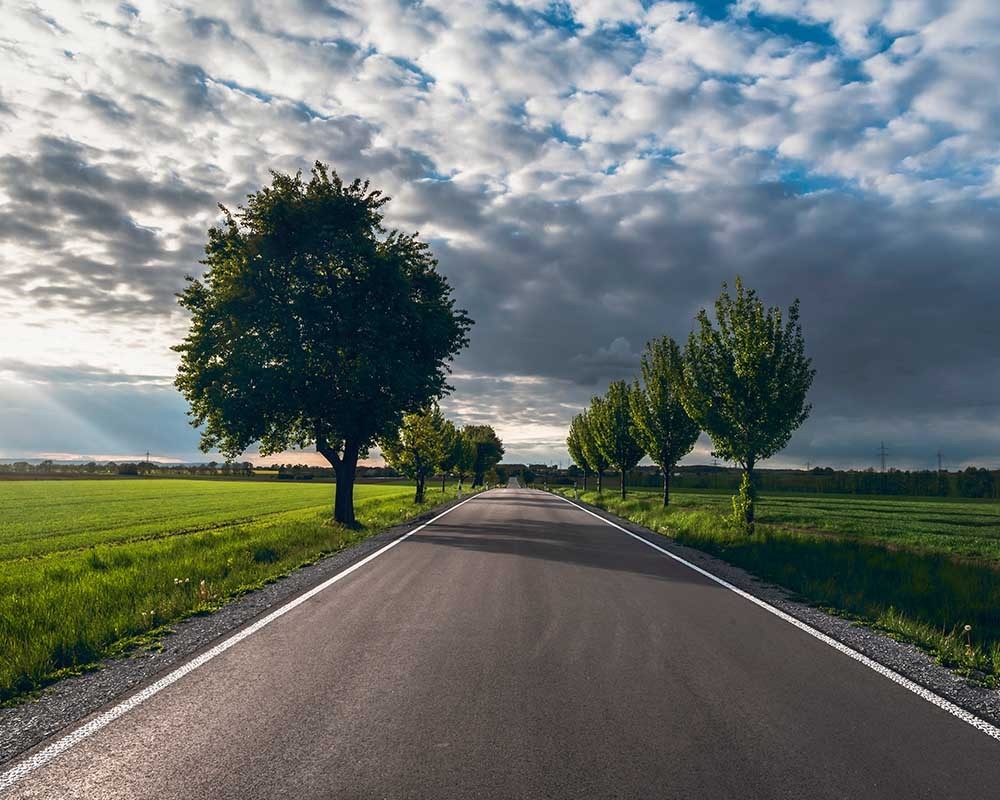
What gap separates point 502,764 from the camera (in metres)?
3.77

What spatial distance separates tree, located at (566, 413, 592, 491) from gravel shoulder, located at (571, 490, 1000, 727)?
5094 centimetres

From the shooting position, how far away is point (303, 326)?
70.4ft

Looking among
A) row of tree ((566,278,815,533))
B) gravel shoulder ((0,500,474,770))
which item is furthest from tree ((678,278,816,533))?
gravel shoulder ((0,500,474,770))

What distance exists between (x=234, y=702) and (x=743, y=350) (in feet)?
60.5

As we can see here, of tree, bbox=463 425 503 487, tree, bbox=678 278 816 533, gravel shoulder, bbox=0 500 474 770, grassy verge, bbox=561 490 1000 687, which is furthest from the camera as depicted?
tree, bbox=463 425 503 487

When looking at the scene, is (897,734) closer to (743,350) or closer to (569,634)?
(569,634)

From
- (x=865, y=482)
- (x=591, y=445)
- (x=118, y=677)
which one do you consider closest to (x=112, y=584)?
(x=118, y=677)

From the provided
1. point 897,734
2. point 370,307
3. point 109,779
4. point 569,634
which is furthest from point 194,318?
point 897,734

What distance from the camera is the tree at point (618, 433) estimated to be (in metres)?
45.7

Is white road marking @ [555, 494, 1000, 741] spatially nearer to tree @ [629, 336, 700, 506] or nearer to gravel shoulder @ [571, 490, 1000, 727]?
gravel shoulder @ [571, 490, 1000, 727]

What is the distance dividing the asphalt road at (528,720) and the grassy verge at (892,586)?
123cm

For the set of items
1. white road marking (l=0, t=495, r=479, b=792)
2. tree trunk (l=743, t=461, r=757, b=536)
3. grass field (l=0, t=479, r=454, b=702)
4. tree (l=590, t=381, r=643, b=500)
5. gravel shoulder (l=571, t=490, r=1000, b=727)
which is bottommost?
grass field (l=0, t=479, r=454, b=702)

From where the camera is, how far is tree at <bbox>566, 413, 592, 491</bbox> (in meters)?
63.5

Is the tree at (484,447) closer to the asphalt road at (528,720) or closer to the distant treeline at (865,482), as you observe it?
the distant treeline at (865,482)
